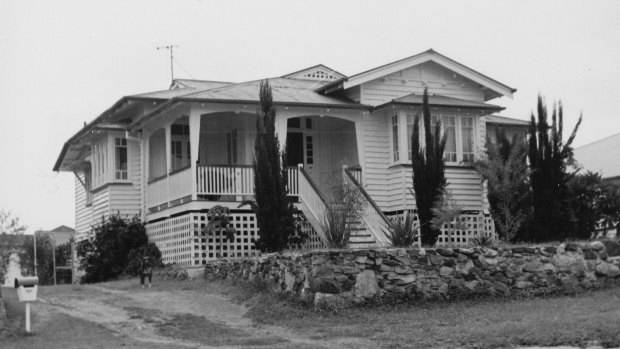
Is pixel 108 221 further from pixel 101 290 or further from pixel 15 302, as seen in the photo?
pixel 15 302

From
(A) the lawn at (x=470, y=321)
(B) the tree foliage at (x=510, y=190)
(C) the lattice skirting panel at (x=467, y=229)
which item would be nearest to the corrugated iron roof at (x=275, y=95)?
(C) the lattice skirting panel at (x=467, y=229)

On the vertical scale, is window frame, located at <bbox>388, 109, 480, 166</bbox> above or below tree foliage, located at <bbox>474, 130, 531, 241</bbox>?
above

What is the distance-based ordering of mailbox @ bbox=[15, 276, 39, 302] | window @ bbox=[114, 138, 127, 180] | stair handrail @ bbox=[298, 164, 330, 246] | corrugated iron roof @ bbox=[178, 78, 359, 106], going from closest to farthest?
1. mailbox @ bbox=[15, 276, 39, 302]
2. stair handrail @ bbox=[298, 164, 330, 246]
3. corrugated iron roof @ bbox=[178, 78, 359, 106]
4. window @ bbox=[114, 138, 127, 180]

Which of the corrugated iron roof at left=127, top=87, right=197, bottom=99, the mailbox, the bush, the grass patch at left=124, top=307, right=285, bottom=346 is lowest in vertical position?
the grass patch at left=124, top=307, right=285, bottom=346

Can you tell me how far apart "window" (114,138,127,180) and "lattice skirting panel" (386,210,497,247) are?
338 inches

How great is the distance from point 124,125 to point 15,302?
36.4ft

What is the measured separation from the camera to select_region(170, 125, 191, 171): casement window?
95.4 ft

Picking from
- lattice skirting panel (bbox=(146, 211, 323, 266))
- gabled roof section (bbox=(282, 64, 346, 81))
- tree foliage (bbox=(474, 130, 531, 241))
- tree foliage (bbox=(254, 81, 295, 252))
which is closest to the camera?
tree foliage (bbox=(254, 81, 295, 252))

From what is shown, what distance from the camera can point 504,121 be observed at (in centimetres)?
3212

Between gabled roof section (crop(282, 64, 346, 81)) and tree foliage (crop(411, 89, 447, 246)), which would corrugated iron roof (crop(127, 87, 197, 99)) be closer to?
gabled roof section (crop(282, 64, 346, 81))

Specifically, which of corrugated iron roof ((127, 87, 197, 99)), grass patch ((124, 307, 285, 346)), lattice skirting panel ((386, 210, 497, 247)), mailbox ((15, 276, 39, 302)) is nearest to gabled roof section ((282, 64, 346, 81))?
corrugated iron roof ((127, 87, 197, 99))

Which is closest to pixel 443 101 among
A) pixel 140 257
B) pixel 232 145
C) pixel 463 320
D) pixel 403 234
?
pixel 232 145

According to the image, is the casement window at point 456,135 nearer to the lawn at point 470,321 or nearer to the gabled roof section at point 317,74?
the gabled roof section at point 317,74

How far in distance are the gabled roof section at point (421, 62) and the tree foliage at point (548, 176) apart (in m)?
3.93
